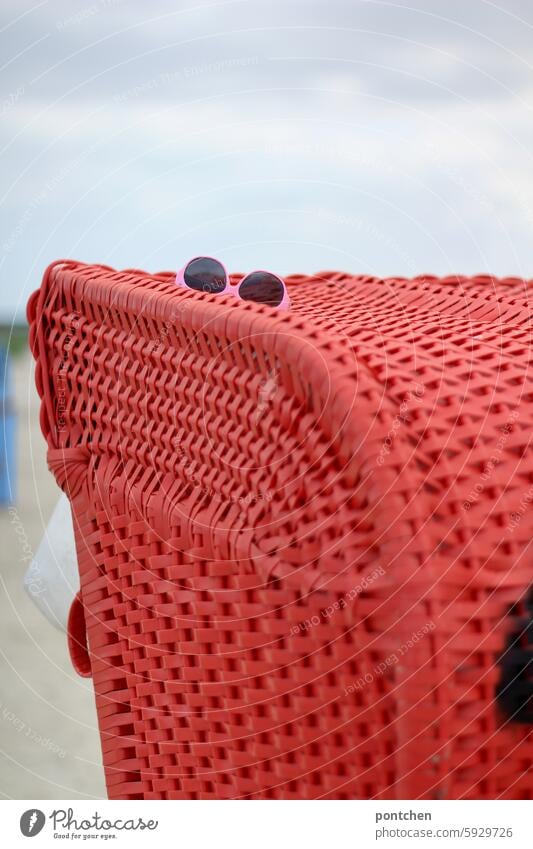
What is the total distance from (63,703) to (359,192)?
1228 millimetres

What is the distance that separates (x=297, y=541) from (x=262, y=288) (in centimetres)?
26

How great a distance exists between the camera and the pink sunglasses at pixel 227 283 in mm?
651

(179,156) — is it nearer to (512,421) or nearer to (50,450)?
(50,450)

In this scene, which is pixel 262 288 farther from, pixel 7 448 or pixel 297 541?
pixel 7 448

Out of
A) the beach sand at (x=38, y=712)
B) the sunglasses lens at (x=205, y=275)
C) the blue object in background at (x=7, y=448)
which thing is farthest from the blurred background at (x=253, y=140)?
the blue object in background at (x=7, y=448)

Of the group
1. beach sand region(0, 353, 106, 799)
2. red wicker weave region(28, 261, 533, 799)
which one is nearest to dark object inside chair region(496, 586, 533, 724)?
red wicker weave region(28, 261, 533, 799)

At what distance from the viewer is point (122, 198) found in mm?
635

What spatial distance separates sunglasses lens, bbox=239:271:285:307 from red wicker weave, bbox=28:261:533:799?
0.13 ft

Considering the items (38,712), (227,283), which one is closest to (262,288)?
(227,283)

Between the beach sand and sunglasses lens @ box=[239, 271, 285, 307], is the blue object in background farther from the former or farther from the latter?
sunglasses lens @ box=[239, 271, 285, 307]

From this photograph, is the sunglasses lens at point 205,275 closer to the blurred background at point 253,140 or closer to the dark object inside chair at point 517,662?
the blurred background at point 253,140

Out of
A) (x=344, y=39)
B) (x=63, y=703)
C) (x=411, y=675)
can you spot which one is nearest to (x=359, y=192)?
(x=344, y=39)

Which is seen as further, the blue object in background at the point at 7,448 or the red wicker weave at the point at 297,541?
the blue object in background at the point at 7,448

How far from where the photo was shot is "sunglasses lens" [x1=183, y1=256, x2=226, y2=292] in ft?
2.19
